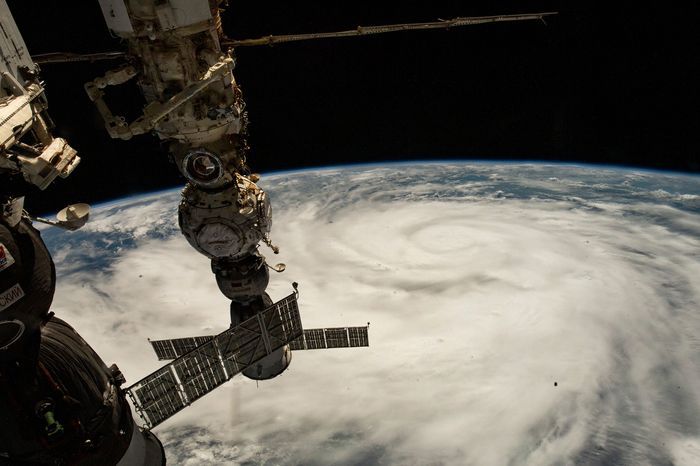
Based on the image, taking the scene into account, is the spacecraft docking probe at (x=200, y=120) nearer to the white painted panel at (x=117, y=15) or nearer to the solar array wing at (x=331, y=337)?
the white painted panel at (x=117, y=15)

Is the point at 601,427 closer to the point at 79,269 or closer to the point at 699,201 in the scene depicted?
the point at 699,201

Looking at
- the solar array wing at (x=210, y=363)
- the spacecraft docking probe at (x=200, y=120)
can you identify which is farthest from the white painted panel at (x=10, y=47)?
the solar array wing at (x=210, y=363)

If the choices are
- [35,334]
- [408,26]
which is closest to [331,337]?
[35,334]

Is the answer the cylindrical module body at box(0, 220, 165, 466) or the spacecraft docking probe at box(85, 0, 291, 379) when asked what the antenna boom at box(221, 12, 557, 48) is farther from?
the cylindrical module body at box(0, 220, 165, 466)

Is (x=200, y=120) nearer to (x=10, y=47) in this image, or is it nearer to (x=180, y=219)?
(x=180, y=219)

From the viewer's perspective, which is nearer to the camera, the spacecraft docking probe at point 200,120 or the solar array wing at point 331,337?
the spacecraft docking probe at point 200,120

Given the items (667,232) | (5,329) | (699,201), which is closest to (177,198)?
(5,329)
